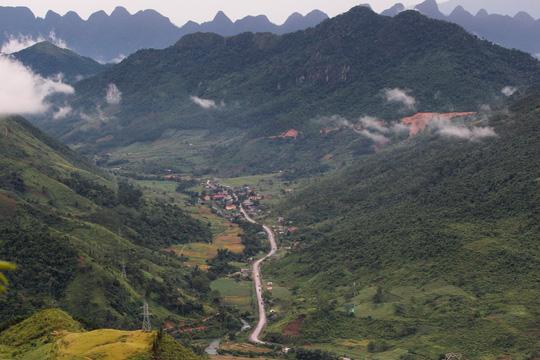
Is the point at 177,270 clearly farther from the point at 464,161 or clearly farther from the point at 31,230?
the point at 464,161

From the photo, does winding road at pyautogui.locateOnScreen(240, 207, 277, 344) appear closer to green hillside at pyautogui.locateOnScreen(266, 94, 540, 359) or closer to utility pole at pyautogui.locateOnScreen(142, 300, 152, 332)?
green hillside at pyautogui.locateOnScreen(266, 94, 540, 359)

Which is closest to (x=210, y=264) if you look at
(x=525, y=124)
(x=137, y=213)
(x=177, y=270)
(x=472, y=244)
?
(x=177, y=270)

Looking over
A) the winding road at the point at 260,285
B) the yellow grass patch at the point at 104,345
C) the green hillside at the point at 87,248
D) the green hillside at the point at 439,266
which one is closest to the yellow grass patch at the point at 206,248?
the green hillside at the point at 87,248

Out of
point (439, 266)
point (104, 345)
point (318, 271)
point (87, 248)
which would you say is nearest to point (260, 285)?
point (318, 271)

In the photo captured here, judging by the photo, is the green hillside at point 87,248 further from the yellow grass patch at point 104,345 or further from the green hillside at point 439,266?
the green hillside at point 439,266

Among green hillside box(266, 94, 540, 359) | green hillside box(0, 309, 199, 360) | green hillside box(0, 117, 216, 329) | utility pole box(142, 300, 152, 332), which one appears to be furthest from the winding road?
green hillside box(0, 309, 199, 360)

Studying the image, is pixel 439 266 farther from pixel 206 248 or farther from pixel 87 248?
pixel 206 248
